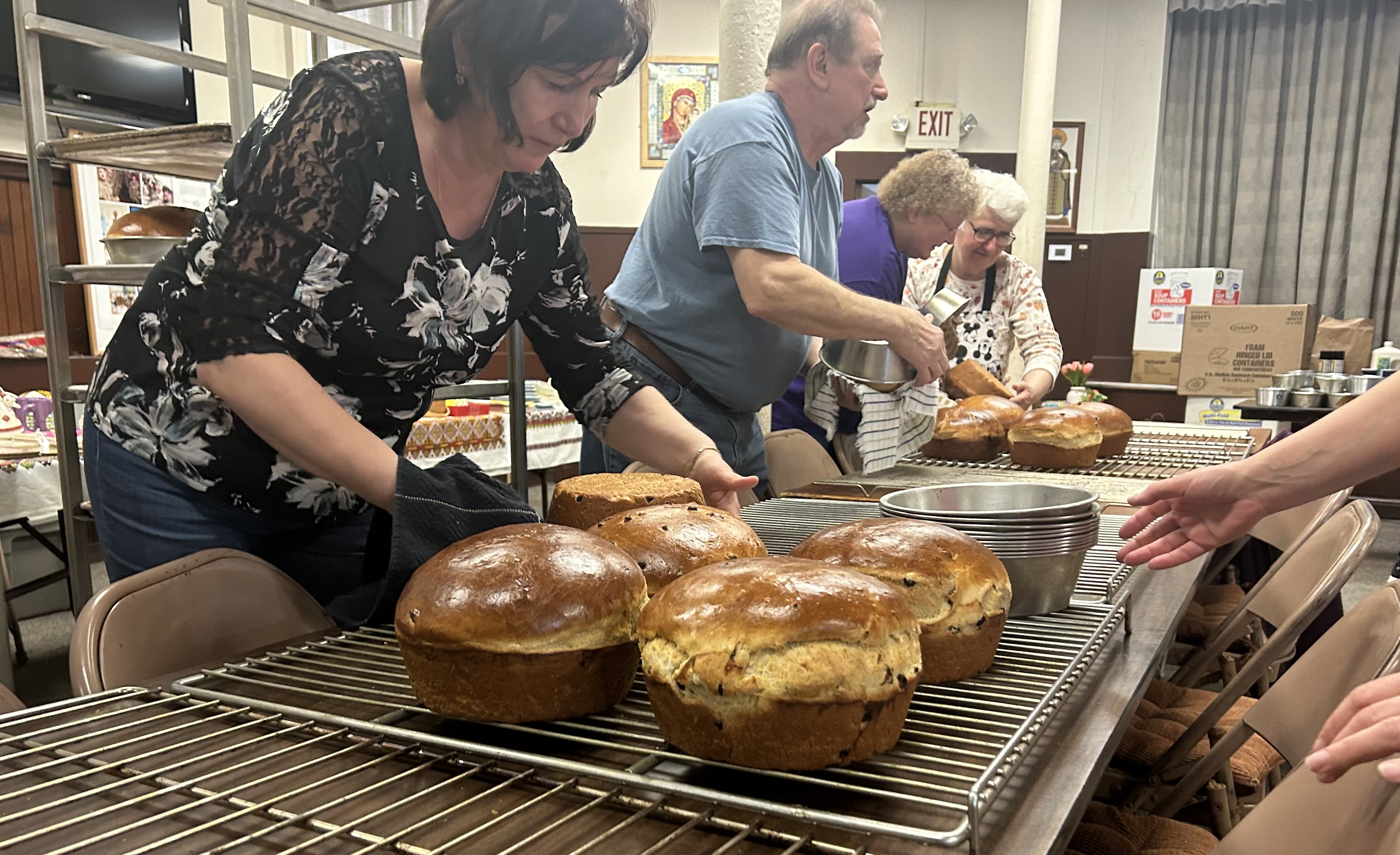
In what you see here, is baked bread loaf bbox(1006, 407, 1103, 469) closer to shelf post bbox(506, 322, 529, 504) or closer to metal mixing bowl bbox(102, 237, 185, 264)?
shelf post bbox(506, 322, 529, 504)

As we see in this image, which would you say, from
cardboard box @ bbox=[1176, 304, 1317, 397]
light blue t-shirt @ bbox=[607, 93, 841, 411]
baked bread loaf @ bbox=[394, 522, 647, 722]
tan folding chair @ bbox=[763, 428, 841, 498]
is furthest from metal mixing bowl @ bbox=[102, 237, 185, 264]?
cardboard box @ bbox=[1176, 304, 1317, 397]

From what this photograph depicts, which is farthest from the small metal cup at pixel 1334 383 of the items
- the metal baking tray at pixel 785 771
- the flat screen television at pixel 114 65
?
the flat screen television at pixel 114 65

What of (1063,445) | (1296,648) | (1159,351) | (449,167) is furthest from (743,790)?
(1159,351)

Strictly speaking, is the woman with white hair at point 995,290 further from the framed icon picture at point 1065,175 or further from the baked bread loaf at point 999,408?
the framed icon picture at point 1065,175

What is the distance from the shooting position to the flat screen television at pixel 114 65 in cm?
480

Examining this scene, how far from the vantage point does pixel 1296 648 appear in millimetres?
2658

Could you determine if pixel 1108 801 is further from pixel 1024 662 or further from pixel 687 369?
pixel 687 369

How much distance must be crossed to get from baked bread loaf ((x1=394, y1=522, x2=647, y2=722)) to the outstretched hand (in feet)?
2.89

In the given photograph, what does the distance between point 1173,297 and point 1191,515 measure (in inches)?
281

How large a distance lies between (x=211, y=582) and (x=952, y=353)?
8.16 ft

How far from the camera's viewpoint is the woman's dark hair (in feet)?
4.06

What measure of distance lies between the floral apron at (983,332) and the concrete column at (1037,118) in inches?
142

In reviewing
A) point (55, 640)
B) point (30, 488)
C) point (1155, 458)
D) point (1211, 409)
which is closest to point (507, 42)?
point (1155, 458)

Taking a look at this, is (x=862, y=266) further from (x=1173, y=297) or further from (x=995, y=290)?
(x=1173, y=297)
